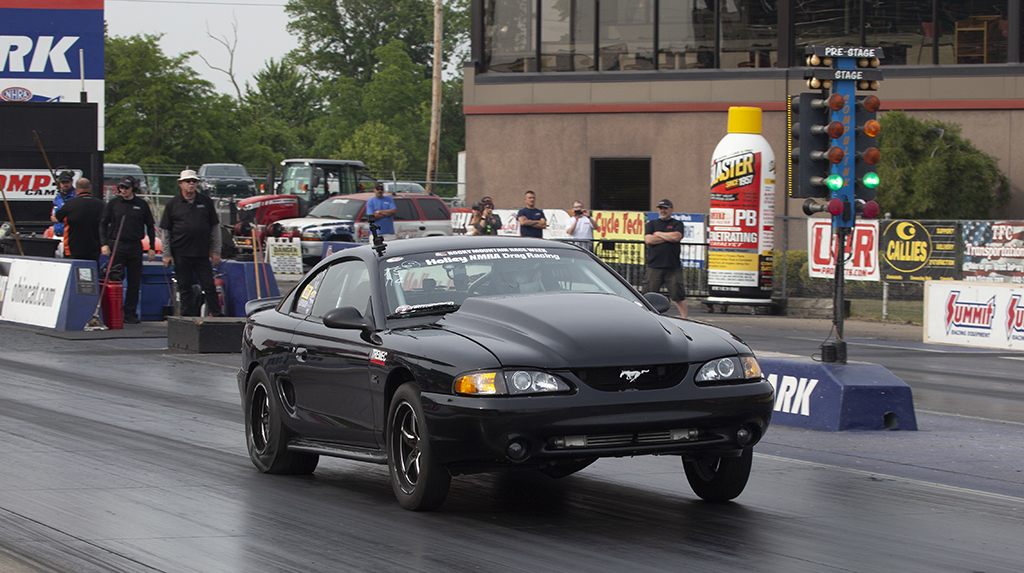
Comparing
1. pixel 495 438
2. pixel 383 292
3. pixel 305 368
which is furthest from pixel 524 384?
pixel 305 368

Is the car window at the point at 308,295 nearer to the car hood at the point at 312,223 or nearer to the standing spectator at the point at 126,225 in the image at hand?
the standing spectator at the point at 126,225

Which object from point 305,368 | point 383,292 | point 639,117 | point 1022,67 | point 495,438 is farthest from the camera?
point 639,117

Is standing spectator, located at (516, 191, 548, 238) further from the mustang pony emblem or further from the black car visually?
the mustang pony emblem

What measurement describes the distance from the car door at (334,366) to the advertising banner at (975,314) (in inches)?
527

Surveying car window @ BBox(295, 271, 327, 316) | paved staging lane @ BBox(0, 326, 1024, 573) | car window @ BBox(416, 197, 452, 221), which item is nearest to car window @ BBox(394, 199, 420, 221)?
car window @ BBox(416, 197, 452, 221)

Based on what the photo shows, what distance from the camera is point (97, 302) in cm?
1906

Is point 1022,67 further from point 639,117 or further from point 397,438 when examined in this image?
point 397,438

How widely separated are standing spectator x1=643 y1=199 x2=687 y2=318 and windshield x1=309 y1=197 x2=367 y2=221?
1518cm

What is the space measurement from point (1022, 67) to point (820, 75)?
2022 cm

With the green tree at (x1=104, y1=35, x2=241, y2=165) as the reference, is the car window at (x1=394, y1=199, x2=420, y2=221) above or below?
below

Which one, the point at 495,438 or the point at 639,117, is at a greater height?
the point at 639,117

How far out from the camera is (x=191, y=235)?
17656 mm

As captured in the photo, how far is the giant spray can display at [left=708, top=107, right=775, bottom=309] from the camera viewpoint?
23.7 meters

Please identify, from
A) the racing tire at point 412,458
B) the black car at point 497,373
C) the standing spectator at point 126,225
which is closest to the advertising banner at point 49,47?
the standing spectator at point 126,225
